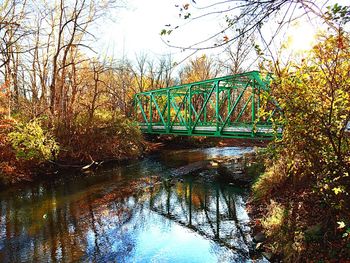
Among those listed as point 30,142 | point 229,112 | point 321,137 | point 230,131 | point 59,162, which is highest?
point 229,112

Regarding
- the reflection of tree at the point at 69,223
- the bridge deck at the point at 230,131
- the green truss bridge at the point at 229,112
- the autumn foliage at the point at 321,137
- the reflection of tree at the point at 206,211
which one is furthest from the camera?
the bridge deck at the point at 230,131

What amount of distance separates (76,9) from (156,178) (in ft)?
33.4

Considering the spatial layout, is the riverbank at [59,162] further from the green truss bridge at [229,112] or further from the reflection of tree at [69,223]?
the green truss bridge at [229,112]

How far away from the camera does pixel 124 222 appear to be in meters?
6.55

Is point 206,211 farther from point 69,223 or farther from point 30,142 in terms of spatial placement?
point 30,142

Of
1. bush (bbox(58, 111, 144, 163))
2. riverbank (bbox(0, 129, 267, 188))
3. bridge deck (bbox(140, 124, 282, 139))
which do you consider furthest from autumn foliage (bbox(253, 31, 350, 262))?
bush (bbox(58, 111, 144, 163))

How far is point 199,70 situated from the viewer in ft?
90.9

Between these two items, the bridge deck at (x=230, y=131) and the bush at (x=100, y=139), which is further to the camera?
the bush at (x=100, y=139)

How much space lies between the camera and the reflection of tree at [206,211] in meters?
5.70

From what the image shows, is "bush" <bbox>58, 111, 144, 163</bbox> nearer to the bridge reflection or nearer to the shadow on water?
the shadow on water

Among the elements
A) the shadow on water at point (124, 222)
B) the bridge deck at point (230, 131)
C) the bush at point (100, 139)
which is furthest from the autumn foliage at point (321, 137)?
the bush at point (100, 139)

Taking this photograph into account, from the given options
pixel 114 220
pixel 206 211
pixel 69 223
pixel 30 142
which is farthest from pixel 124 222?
pixel 30 142

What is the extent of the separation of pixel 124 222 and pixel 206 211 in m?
2.24

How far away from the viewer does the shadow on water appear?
5055 mm
